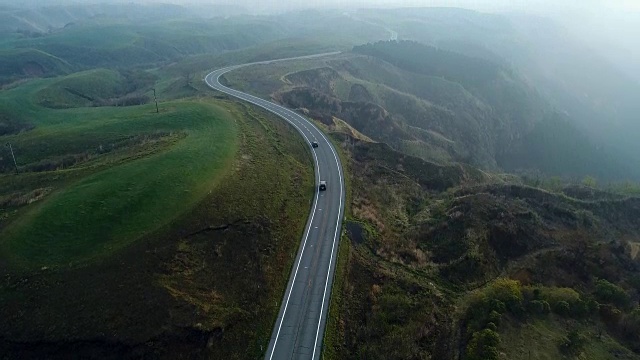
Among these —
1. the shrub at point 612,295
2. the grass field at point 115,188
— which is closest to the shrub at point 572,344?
the shrub at point 612,295

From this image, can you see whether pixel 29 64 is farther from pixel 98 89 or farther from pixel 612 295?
pixel 612 295

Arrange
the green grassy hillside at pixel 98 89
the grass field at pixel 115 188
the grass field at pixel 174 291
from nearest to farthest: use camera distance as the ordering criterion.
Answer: the grass field at pixel 174 291 < the grass field at pixel 115 188 < the green grassy hillside at pixel 98 89

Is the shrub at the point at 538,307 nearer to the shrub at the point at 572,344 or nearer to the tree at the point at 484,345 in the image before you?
the shrub at the point at 572,344

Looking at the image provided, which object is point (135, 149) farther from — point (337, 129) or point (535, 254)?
point (535, 254)

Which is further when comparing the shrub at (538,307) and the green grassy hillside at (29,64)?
the green grassy hillside at (29,64)

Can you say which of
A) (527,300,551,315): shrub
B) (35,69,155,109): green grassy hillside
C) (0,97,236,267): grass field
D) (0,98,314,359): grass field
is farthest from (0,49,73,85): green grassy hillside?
(527,300,551,315): shrub

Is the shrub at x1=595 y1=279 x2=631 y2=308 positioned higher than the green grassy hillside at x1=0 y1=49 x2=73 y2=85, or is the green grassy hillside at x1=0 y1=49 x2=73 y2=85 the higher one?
the green grassy hillside at x1=0 y1=49 x2=73 y2=85

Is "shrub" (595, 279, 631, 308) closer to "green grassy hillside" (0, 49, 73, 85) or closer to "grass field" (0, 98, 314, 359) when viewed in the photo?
"grass field" (0, 98, 314, 359)
